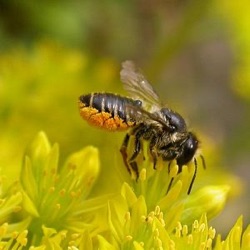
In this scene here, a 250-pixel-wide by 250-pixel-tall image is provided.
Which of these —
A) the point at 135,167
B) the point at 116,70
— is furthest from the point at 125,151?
the point at 116,70

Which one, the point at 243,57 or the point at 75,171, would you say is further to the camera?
the point at 243,57

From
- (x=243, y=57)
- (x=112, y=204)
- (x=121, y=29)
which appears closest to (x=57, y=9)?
(x=121, y=29)

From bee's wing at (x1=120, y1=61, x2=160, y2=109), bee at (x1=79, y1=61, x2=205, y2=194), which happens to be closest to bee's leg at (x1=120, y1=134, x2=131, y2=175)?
bee at (x1=79, y1=61, x2=205, y2=194)

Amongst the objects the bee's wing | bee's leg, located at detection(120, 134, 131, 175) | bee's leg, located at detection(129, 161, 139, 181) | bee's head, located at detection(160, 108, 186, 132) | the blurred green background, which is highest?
the blurred green background

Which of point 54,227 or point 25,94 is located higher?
point 25,94

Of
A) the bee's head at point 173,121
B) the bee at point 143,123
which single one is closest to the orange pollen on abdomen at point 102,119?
the bee at point 143,123

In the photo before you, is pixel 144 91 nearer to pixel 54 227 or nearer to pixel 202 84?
pixel 54 227

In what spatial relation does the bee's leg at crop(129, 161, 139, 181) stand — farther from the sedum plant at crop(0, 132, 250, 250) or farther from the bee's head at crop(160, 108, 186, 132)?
the bee's head at crop(160, 108, 186, 132)
